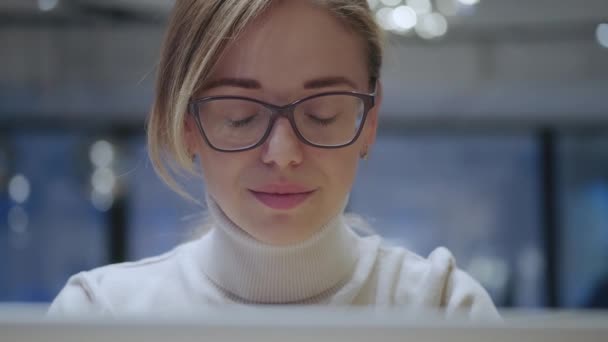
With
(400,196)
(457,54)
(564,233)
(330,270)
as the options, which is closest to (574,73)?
(457,54)

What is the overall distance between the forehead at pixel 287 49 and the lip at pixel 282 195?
109mm

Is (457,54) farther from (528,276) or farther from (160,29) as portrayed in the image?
(528,276)

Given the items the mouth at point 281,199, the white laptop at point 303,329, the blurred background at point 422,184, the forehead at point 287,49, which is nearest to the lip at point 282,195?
the mouth at point 281,199

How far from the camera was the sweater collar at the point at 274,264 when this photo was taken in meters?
0.87

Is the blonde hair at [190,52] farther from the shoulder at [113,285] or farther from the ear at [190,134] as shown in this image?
the shoulder at [113,285]

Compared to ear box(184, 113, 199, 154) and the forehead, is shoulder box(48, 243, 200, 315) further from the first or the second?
the forehead

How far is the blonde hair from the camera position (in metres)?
0.78

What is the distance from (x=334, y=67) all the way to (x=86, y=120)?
550 centimetres

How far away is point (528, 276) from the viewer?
6055 mm

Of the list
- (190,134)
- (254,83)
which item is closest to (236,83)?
(254,83)

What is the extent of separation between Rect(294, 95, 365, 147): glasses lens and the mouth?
64 mm

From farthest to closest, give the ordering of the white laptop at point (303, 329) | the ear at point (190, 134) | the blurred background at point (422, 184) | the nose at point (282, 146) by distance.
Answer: the blurred background at point (422, 184)
the ear at point (190, 134)
the nose at point (282, 146)
the white laptop at point (303, 329)

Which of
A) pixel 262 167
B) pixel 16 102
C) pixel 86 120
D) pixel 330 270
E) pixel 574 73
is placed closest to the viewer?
pixel 262 167

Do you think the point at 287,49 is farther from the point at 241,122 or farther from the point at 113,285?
the point at 113,285
